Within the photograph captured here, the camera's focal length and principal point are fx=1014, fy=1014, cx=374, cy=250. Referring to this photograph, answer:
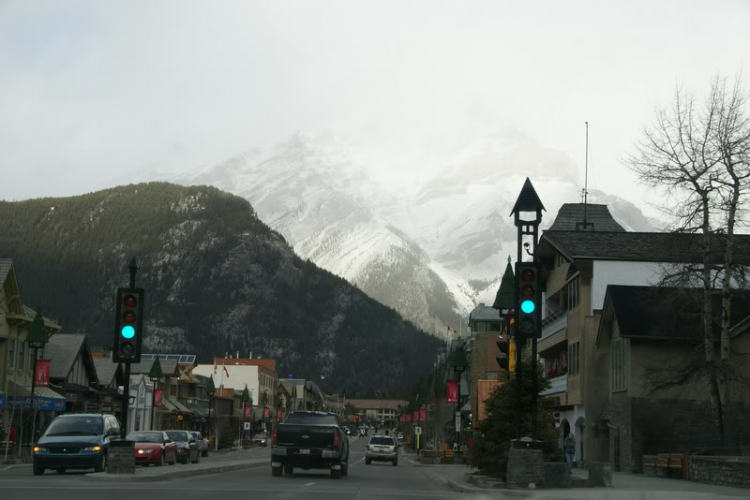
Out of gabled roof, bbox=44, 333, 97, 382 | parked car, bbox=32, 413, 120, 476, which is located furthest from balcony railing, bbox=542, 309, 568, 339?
gabled roof, bbox=44, 333, 97, 382

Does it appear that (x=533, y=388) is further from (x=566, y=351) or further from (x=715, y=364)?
(x=566, y=351)

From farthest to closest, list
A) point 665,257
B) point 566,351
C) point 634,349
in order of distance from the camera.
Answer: point 566,351 → point 665,257 → point 634,349

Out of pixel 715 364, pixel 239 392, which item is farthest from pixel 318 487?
pixel 239 392

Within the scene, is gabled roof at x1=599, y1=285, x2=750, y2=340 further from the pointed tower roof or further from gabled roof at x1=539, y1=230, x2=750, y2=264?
the pointed tower roof

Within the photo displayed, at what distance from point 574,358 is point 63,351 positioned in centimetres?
3274

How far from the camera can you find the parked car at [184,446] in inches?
1972

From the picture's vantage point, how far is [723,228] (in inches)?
1485

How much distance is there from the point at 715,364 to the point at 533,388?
11875 millimetres

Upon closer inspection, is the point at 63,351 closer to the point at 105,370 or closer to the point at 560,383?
the point at 105,370

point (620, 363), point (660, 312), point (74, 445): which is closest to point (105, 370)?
point (620, 363)

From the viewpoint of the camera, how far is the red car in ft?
138

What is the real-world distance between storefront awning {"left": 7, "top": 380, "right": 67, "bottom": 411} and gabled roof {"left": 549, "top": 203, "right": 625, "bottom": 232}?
128 feet

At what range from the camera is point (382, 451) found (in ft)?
194

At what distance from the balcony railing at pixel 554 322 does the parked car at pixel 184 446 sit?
2057 centimetres
